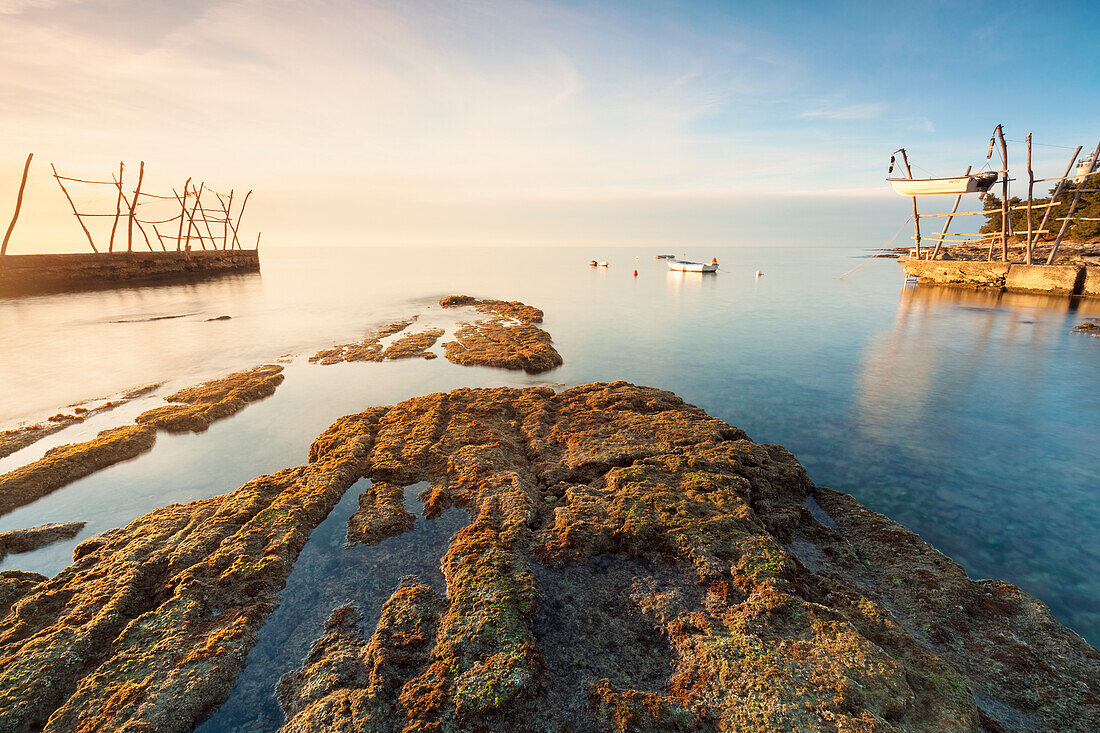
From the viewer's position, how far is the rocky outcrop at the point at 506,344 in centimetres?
1923

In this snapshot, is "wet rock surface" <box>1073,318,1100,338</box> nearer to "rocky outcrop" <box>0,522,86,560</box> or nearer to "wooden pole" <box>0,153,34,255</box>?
"rocky outcrop" <box>0,522,86,560</box>

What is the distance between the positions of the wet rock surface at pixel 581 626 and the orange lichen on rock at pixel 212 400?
252 inches

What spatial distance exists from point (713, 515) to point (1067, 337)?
3210 centimetres

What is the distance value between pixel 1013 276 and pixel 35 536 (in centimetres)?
6239

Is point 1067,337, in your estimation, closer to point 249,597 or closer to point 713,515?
point 713,515

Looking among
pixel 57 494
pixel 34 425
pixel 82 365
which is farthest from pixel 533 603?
pixel 82 365

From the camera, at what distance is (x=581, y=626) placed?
17.3 ft

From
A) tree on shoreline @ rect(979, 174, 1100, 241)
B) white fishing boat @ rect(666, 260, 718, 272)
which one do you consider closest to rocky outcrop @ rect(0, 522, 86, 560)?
tree on shoreline @ rect(979, 174, 1100, 241)

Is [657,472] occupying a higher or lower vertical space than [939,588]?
higher

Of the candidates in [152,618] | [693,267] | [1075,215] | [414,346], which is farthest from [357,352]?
[1075,215]

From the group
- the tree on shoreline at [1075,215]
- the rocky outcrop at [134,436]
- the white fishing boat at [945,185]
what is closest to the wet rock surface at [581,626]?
the rocky outcrop at [134,436]

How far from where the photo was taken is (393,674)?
4.57m

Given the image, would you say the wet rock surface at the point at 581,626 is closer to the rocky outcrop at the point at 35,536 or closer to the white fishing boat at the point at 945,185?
the rocky outcrop at the point at 35,536

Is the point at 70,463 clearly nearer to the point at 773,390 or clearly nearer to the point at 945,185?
the point at 773,390
